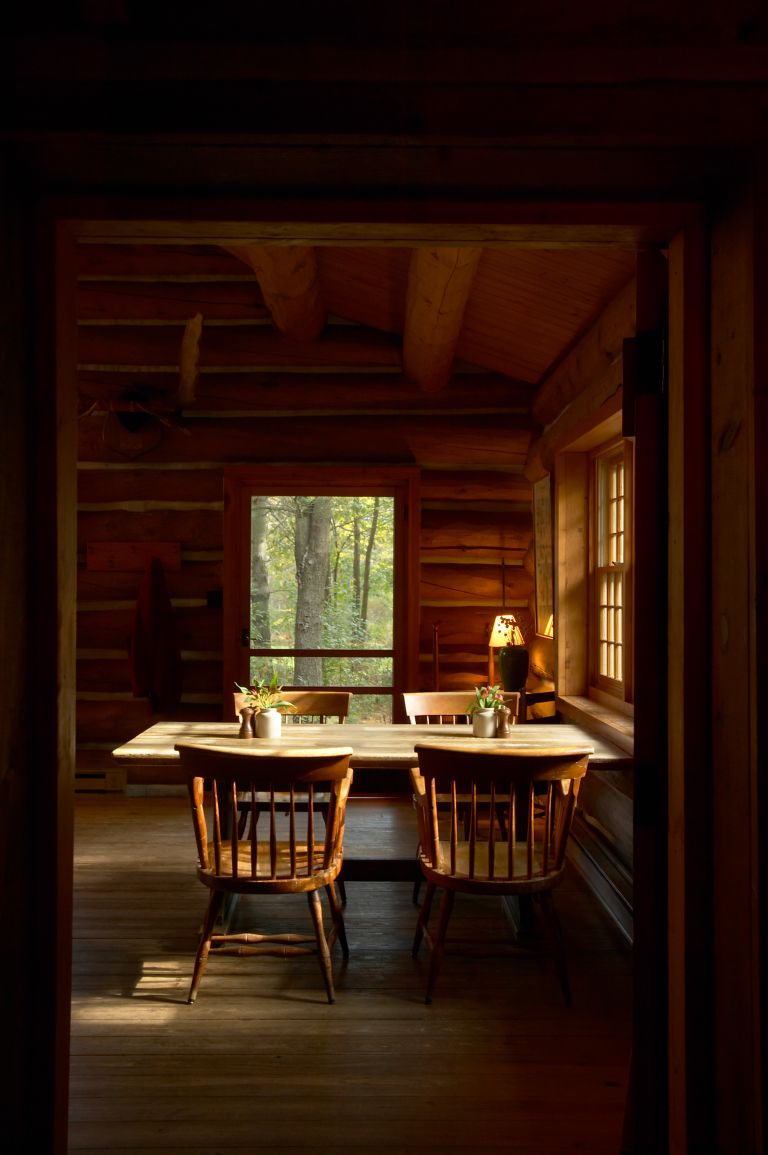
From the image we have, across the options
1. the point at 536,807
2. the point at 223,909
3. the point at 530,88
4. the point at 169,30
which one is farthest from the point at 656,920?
the point at 536,807

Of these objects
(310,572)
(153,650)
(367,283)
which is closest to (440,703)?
(310,572)

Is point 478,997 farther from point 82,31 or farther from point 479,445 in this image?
point 479,445

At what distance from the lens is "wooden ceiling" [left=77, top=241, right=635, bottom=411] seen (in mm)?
5977

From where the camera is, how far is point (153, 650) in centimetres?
672

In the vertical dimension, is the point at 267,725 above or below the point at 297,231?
below

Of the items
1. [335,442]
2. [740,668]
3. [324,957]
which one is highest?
[335,442]

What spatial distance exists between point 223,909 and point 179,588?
3.19 meters

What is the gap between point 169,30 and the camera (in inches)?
61.9

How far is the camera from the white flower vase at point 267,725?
4.35 metres

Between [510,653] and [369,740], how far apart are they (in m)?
2.02

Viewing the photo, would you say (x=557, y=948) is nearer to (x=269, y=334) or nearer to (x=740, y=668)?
(x=740, y=668)

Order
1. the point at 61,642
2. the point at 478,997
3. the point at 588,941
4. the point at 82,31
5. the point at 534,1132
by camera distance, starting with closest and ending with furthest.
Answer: the point at 82,31
the point at 61,642
the point at 534,1132
the point at 478,997
the point at 588,941

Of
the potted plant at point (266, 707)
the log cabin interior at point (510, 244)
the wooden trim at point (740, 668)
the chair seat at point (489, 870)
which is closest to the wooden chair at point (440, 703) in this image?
the potted plant at point (266, 707)

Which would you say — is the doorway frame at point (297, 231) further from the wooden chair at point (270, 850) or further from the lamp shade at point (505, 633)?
the lamp shade at point (505, 633)
